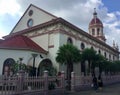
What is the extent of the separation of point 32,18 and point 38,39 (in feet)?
15.3

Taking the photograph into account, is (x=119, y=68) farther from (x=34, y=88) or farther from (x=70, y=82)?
(x=34, y=88)

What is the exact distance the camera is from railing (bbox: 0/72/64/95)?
13.0 meters

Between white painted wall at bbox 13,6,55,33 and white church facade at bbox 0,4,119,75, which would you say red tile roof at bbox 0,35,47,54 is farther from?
white painted wall at bbox 13,6,55,33

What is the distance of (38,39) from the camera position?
1156 inches

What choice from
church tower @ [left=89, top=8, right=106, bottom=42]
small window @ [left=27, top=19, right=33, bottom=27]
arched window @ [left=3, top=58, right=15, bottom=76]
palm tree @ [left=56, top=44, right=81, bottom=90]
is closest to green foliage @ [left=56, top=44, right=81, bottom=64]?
palm tree @ [left=56, top=44, right=81, bottom=90]

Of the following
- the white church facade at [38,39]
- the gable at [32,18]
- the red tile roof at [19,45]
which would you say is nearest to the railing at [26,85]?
the white church facade at [38,39]

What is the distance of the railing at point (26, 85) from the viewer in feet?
42.6

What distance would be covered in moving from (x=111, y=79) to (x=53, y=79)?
18.9 meters

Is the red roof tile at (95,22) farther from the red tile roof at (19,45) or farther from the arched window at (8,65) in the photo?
the arched window at (8,65)

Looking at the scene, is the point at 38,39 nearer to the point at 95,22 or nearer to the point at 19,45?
the point at 19,45

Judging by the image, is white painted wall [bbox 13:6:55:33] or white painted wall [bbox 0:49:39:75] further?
white painted wall [bbox 13:6:55:33]

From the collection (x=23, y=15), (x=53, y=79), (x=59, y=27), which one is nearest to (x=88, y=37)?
(x=59, y=27)

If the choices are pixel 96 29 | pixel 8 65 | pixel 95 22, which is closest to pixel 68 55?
pixel 8 65

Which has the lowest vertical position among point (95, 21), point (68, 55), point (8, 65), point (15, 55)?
point (8, 65)
